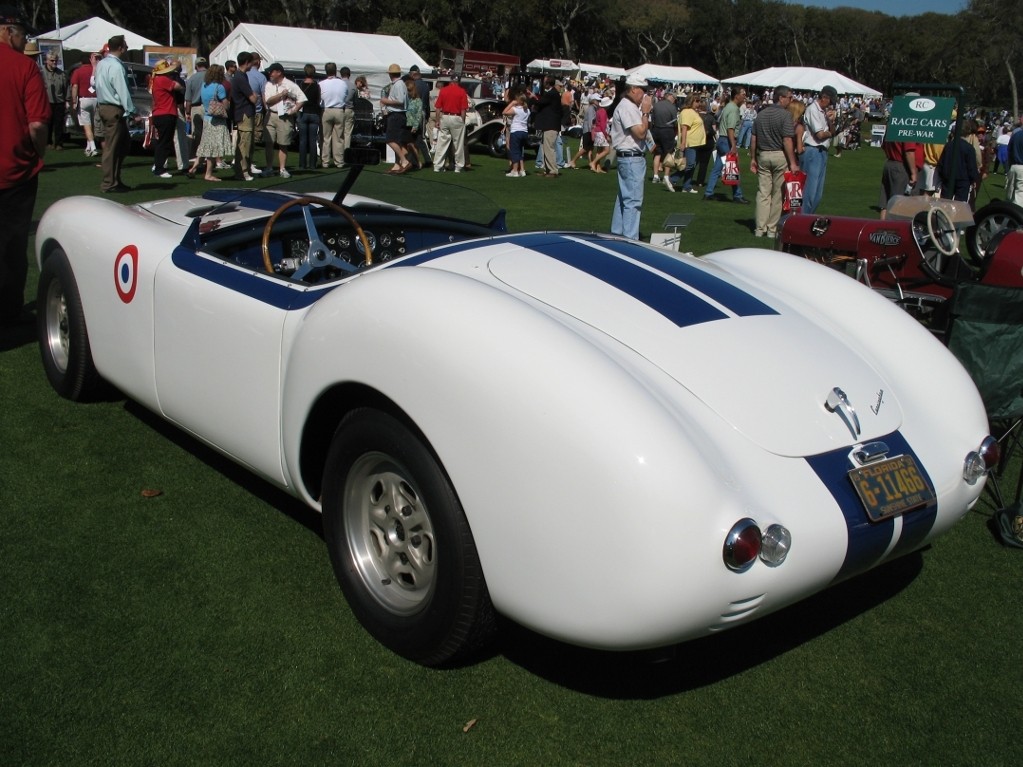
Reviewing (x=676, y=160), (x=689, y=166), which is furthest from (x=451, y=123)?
(x=689, y=166)

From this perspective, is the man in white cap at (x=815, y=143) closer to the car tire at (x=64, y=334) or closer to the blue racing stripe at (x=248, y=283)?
the car tire at (x=64, y=334)

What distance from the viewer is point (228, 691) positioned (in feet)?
9.16

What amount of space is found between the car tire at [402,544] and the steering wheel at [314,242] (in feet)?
3.54

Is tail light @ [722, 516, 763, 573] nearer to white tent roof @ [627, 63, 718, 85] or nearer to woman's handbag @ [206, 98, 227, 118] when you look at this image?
woman's handbag @ [206, 98, 227, 118]

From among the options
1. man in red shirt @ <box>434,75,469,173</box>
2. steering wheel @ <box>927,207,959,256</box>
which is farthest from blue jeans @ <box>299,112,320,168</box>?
steering wheel @ <box>927,207,959,256</box>

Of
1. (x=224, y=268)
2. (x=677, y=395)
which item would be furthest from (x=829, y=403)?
(x=224, y=268)

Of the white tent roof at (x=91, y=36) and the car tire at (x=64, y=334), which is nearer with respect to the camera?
the car tire at (x=64, y=334)

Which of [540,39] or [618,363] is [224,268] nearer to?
[618,363]

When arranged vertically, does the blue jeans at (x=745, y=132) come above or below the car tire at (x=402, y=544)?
above

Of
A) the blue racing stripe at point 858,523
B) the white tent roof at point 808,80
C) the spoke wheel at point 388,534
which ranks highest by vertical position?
the white tent roof at point 808,80

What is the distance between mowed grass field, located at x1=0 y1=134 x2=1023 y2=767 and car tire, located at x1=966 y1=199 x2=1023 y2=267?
737 centimetres

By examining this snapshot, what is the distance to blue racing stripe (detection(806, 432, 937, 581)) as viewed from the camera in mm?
2635

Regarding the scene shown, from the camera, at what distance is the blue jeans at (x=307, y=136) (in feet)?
52.3

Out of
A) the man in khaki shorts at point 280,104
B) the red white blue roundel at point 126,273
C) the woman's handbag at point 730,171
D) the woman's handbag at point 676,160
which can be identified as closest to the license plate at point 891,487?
the red white blue roundel at point 126,273
